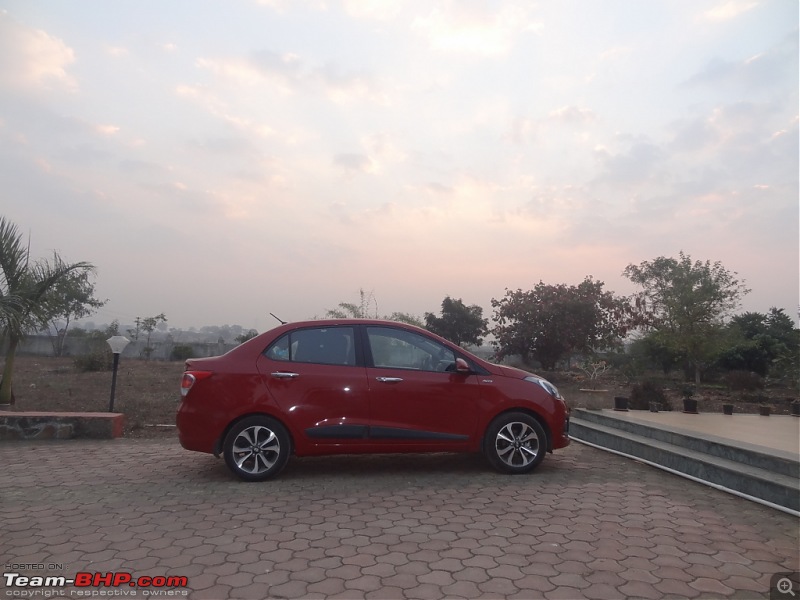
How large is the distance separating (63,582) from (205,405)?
2.30 meters

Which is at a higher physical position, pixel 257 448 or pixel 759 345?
pixel 759 345

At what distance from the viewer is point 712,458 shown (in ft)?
19.6

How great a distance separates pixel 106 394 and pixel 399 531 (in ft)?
36.5

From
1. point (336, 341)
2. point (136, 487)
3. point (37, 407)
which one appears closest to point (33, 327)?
point (37, 407)

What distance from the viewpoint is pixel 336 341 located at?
5863mm

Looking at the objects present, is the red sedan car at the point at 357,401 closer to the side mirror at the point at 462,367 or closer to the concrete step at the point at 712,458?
the side mirror at the point at 462,367

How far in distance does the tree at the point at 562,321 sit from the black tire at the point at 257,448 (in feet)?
53.1

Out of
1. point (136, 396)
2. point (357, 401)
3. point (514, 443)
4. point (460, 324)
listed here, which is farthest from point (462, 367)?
point (460, 324)

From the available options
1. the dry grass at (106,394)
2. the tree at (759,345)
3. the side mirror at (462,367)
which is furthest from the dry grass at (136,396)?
the side mirror at (462,367)

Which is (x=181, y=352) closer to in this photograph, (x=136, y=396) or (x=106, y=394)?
(x=106, y=394)

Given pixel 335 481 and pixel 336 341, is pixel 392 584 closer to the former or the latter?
pixel 335 481

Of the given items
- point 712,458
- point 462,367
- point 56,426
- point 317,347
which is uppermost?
point 317,347

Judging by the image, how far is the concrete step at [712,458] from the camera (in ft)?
16.2

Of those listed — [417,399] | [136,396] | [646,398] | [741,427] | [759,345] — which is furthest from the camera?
[759,345]
